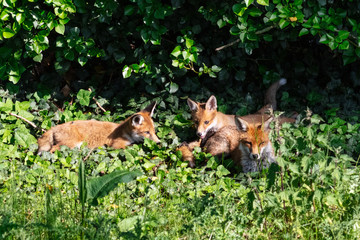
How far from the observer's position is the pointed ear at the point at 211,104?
716 cm

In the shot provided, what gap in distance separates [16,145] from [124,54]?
6.46 feet

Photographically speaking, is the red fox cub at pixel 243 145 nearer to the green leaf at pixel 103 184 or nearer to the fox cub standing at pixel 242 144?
the fox cub standing at pixel 242 144

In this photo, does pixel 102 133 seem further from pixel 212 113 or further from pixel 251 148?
pixel 251 148

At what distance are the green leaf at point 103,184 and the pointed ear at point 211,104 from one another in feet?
11.2

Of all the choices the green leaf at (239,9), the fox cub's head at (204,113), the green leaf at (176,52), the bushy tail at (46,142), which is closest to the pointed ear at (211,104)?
the fox cub's head at (204,113)

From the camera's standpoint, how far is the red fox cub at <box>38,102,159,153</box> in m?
6.37

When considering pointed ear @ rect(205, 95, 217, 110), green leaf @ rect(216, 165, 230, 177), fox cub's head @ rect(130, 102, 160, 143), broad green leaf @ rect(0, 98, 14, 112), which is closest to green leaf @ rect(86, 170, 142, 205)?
green leaf @ rect(216, 165, 230, 177)

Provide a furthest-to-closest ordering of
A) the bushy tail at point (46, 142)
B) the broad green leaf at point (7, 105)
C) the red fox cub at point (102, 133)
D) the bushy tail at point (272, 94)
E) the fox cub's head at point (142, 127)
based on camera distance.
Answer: the bushy tail at point (272, 94) → the fox cub's head at point (142, 127) → the broad green leaf at point (7, 105) → the red fox cub at point (102, 133) → the bushy tail at point (46, 142)

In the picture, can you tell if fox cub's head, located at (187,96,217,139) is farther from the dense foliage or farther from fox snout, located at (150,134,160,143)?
fox snout, located at (150,134,160,143)

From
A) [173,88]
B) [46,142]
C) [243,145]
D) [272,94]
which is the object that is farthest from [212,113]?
[46,142]

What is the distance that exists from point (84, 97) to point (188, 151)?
197cm

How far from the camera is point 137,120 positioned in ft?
22.0

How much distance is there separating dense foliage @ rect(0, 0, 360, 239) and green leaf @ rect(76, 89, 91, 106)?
0.7 inches

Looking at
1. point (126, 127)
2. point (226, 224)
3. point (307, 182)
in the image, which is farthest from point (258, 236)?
point (126, 127)
